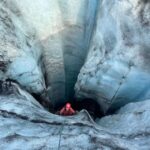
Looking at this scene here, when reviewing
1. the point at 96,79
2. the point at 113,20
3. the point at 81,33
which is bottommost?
the point at 96,79

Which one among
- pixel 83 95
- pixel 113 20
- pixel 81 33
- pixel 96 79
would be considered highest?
pixel 113 20

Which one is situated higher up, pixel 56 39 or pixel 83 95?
pixel 56 39

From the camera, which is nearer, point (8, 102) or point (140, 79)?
point (8, 102)

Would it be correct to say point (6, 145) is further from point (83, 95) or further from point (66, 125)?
point (83, 95)

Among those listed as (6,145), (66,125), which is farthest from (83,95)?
(6,145)


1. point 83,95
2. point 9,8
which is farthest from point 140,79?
point 9,8

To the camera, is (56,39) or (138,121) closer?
(138,121)

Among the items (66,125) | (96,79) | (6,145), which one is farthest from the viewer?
(96,79)

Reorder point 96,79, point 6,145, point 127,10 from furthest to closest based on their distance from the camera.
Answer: point 96,79
point 127,10
point 6,145

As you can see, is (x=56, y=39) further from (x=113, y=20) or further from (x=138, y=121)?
(x=138, y=121)
